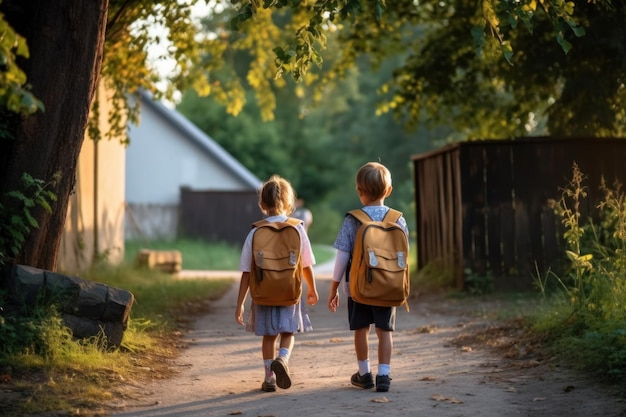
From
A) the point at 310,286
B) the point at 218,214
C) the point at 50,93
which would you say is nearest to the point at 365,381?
the point at 310,286

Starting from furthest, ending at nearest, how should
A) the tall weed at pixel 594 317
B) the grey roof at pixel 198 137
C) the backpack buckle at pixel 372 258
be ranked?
the grey roof at pixel 198 137 → the tall weed at pixel 594 317 → the backpack buckle at pixel 372 258

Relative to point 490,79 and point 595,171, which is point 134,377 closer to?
point 595,171

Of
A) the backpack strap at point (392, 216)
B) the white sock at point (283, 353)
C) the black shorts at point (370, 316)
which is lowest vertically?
the white sock at point (283, 353)

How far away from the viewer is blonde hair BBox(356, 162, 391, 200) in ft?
23.9

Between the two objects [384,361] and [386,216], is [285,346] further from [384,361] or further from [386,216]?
[386,216]

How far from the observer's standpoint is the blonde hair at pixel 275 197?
750 centimetres

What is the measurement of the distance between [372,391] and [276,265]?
1136mm

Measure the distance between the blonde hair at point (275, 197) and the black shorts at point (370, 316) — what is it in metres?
0.88

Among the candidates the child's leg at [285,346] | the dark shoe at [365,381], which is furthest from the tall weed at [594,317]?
the child's leg at [285,346]

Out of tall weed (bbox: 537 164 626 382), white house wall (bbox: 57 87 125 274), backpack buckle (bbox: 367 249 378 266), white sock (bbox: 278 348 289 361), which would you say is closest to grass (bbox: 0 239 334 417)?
white sock (bbox: 278 348 289 361)

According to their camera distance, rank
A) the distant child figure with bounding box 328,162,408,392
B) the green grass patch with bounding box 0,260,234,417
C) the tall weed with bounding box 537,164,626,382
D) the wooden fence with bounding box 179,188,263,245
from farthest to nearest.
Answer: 1. the wooden fence with bounding box 179,188,263,245
2. the tall weed with bounding box 537,164,626,382
3. the distant child figure with bounding box 328,162,408,392
4. the green grass patch with bounding box 0,260,234,417

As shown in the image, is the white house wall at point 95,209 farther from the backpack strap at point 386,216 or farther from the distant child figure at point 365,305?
the backpack strap at point 386,216

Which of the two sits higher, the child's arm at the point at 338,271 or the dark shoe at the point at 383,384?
the child's arm at the point at 338,271

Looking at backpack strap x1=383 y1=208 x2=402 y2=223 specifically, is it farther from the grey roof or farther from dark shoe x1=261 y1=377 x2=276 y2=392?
the grey roof
